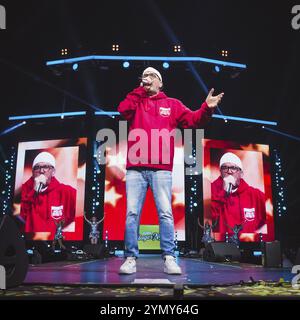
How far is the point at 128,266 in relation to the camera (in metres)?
2.46

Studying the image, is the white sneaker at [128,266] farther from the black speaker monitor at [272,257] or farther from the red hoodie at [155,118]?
the black speaker monitor at [272,257]

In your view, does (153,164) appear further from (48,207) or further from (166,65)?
(48,207)

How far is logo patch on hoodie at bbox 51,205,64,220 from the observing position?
10.3 meters

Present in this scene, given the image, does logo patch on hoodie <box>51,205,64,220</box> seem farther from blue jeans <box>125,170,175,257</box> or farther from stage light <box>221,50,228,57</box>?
blue jeans <box>125,170,175,257</box>

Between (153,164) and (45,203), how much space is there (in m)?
8.49

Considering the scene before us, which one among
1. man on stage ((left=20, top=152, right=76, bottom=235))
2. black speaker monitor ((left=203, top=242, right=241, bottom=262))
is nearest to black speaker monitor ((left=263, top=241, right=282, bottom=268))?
black speaker monitor ((left=203, top=242, right=241, bottom=262))

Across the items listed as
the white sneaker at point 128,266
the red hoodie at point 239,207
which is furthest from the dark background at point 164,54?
the white sneaker at point 128,266

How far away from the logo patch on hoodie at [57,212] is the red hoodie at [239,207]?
4.60 meters

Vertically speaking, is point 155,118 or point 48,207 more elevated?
point 155,118

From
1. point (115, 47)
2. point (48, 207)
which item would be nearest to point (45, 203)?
point (48, 207)

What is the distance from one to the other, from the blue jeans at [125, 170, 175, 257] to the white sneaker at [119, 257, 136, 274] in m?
0.04

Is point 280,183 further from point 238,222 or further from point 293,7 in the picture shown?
point 293,7
